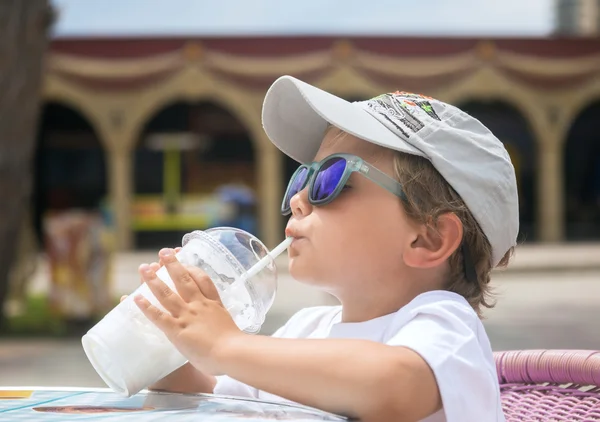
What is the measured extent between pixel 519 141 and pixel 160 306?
23.4 m

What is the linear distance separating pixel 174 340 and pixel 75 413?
17cm

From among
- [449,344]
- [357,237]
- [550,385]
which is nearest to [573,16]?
[550,385]

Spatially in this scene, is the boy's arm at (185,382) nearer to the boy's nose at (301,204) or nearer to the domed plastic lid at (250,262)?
the domed plastic lid at (250,262)

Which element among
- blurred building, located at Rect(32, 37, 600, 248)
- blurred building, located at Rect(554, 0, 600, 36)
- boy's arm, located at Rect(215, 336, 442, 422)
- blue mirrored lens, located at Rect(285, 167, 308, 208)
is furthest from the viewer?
blurred building, located at Rect(554, 0, 600, 36)

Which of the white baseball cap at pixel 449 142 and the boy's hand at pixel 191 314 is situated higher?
the white baseball cap at pixel 449 142

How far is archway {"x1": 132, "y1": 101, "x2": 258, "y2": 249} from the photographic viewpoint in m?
21.9

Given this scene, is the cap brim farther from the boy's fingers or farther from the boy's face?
the boy's fingers

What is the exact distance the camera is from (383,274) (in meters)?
1.49

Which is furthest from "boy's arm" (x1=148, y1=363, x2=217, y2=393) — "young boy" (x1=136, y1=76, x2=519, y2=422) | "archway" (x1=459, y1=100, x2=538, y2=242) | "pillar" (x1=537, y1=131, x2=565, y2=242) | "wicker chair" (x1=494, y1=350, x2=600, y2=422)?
"archway" (x1=459, y1=100, x2=538, y2=242)

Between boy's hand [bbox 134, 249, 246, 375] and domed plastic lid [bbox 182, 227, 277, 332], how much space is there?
0.12 meters

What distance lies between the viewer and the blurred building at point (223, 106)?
20609 mm

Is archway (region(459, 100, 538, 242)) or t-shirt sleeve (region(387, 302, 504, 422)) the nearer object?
t-shirt sleeve (region(387, 302, 504, 422))

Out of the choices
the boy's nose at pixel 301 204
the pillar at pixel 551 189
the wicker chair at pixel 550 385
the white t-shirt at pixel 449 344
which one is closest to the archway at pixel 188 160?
the pillar at pixel 551 189

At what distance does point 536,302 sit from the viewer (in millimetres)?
11156
